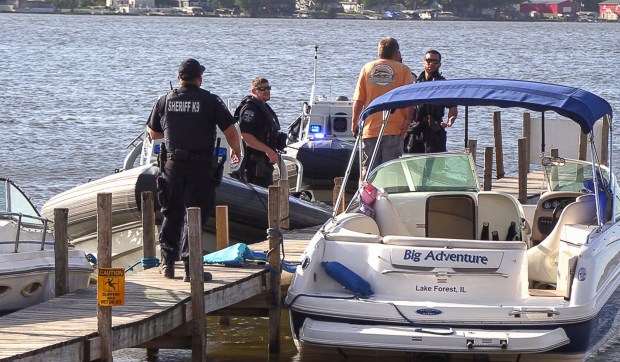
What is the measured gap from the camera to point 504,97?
39.9 feet

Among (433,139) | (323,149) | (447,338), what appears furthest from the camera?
(323,149)

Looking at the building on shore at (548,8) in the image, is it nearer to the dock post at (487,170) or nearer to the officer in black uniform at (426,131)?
the dock post at (487,170)

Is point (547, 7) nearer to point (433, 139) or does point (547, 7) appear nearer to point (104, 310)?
point (433, 139)

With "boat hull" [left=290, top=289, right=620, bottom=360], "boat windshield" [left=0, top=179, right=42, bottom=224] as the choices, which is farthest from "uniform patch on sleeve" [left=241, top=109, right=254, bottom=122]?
"boat hull" [left=290, top=289, right=620, bottom=360]

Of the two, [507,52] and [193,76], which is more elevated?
[193,76]

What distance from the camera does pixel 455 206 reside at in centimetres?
1262

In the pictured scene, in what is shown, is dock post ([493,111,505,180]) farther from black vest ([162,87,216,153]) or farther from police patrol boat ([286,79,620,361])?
black vest ([162,87,216,153])

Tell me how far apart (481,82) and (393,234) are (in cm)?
148

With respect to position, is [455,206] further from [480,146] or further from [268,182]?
[480,146]

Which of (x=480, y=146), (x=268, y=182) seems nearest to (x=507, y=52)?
(x=480, y=146)

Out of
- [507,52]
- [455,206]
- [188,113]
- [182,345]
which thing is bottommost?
[507,52]

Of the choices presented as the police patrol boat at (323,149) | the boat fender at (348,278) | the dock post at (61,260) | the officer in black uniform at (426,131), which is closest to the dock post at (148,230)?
the dock post at (61,260)

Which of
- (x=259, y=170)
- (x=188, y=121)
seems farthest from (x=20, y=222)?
(x=259, y=170)

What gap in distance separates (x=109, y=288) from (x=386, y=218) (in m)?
3.53
